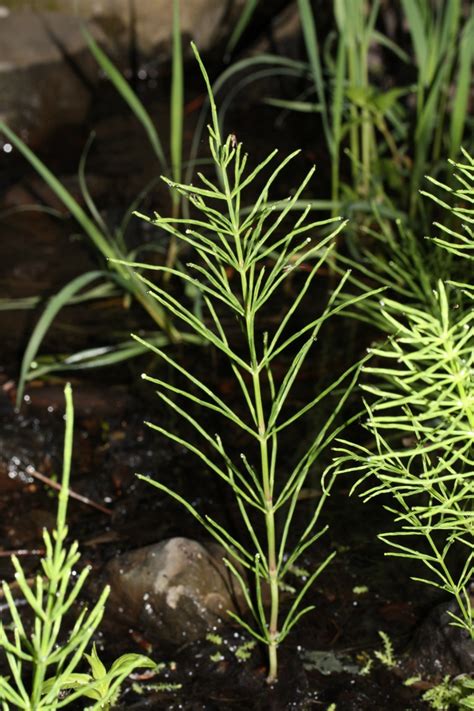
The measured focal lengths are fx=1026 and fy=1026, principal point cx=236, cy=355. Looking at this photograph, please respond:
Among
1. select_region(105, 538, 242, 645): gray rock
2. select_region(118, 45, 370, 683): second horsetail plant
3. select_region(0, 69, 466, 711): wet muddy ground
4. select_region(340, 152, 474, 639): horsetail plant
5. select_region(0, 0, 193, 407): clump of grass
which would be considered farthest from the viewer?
select_region(0, 0, 193, 407): clump of grass

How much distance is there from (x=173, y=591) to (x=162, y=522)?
307mm

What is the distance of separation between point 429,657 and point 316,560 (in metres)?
0.35

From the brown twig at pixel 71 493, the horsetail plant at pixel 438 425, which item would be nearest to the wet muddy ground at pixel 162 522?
the brown twig at pixel 71 493

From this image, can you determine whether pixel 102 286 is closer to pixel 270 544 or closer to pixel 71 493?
pixel 71 493

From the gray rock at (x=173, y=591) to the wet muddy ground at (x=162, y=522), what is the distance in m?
0.03

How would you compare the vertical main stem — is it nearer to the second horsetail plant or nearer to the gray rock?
the second horsetail plant

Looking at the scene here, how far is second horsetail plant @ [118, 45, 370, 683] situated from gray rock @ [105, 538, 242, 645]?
47 mm

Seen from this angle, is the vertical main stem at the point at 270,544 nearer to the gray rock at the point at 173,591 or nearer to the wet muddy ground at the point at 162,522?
the wet muddy ground at the point at 162,522

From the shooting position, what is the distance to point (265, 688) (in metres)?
1.66

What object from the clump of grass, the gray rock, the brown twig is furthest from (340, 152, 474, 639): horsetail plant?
the clump of grass

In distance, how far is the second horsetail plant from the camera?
4.15 ft

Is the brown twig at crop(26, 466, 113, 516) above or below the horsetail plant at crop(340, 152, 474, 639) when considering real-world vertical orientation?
below

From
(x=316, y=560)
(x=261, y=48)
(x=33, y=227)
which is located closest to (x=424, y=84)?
(x=33, y=227)

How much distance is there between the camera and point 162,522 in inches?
83.4
